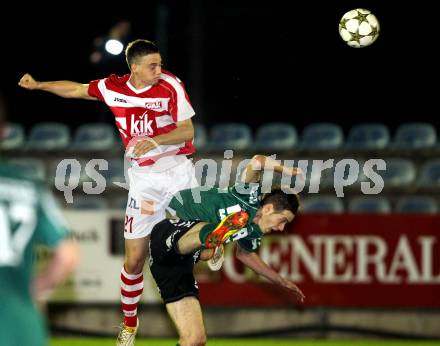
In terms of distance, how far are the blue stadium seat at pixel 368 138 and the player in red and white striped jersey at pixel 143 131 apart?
18.0 ft

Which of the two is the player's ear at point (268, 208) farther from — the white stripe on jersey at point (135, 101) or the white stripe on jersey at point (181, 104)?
the white stripe on jersey at point (135, 101)

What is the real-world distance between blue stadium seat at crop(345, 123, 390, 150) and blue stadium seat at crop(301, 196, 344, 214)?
3.41 feet

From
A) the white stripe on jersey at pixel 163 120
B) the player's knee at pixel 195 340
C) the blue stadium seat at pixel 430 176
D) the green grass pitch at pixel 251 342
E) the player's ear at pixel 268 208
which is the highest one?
the white stripe on jersey at pixel 163 120

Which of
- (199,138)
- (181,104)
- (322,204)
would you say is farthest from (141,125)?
(199,138)

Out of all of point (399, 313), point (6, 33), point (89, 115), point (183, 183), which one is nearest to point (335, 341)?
point (399, 313)

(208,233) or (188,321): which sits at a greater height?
(208,233)

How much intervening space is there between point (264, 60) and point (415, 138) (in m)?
4.67

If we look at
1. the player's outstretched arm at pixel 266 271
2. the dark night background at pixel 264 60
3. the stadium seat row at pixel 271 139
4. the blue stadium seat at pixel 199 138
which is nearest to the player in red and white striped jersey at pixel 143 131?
the player's outstretched arm at pixel 266 271

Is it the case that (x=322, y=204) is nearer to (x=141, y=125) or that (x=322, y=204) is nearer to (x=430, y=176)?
(x=430, y=176)

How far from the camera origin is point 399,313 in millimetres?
12391

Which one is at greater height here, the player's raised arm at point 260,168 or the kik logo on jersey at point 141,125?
the kik logo on jersey at point 141,125

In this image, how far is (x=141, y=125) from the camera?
345 inches

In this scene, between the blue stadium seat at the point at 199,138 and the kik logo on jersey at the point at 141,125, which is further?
the blue stadium seat at the point at 199,138

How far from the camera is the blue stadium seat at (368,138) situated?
14188mm
